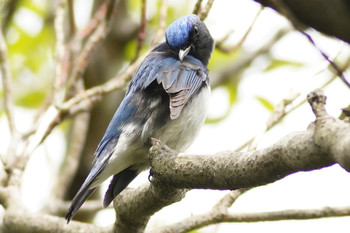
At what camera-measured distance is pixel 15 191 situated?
137 inches

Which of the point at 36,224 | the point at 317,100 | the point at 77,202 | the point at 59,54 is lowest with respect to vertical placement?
the point at 36,224

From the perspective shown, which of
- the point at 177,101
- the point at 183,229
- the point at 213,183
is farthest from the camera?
the point at 177,101

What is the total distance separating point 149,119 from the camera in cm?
365

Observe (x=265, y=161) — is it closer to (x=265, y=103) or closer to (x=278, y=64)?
(x=265, y=103)

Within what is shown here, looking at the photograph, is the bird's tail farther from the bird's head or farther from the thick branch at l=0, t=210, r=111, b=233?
the bird's head

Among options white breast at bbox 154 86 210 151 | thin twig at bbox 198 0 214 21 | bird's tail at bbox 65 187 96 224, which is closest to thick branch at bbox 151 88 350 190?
bird's tail at bbox 65 187 96 224

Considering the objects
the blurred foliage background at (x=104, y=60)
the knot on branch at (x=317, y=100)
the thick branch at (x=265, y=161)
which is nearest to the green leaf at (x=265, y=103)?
the blurred foliage background at (x=104, y=60)

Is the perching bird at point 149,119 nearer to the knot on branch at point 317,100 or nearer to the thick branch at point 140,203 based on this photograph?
the thick branch at point 140,203

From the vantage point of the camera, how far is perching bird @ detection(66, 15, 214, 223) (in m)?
3.52

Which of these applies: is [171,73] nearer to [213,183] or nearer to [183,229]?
[183,229]

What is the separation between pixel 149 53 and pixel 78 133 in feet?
4.56

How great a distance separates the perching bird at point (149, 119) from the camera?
139 inches

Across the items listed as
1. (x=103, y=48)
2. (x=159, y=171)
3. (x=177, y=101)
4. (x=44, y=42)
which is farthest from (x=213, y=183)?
(x=44, y=42)

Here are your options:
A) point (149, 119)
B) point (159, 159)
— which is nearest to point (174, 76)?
point (149, 119)
